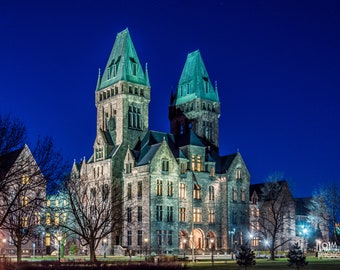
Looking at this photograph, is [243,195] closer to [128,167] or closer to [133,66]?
[128,167]

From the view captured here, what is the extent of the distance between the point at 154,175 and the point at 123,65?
21.5 m

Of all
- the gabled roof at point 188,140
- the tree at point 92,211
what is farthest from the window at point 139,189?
the gabled roof at point 188,140

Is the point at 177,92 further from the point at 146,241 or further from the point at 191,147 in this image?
the point at 146,241

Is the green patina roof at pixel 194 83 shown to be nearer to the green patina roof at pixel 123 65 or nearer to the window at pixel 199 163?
the green patina roof at pixel 123 65

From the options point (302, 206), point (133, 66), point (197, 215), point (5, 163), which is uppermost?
point (133, 66)

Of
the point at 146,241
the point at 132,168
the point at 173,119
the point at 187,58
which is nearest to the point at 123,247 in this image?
the point at 146,241

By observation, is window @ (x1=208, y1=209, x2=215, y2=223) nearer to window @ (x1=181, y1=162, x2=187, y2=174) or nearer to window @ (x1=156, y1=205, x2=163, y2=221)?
window @ (x1=181, y1=162, x2=187, y2=174)

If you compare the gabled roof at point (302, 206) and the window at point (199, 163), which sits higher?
the window at point (199, 163)

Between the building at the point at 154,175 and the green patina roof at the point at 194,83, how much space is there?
42.8ft

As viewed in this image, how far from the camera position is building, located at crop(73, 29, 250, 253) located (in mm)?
96625

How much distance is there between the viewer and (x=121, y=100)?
104 m

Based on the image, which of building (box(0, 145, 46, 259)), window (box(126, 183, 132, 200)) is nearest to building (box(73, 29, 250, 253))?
window (box(126, 183, 132, 200))

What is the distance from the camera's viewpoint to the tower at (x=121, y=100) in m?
104

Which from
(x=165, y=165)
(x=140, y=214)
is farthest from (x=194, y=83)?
(x=140, y=214)
